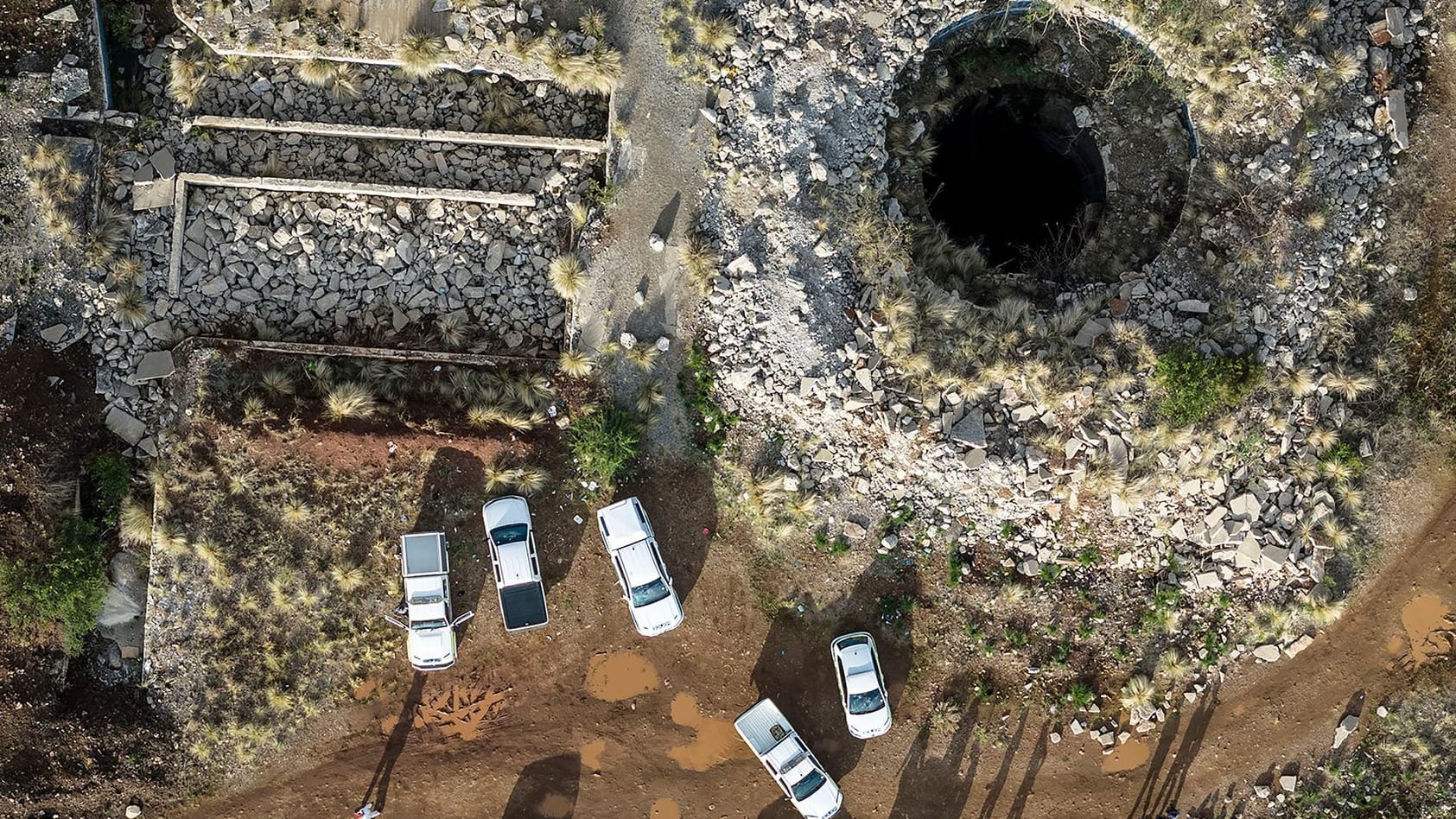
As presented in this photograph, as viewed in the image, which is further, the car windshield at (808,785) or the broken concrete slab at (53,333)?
the broken concrete slab at (53,333)

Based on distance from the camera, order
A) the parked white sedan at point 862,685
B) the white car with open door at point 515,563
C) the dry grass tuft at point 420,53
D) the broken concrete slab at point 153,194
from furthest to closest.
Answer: the broken concrete slab at point 153,194 < the dry grass tuft at point 420,53 < the parked white sedan at point 862,685 < the white car with open door at point 515,563

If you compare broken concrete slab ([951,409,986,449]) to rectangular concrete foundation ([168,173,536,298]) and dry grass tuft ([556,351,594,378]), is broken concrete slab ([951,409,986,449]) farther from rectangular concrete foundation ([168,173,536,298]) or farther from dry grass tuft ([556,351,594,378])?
rectangular concrete foundation ([168,173,536,298])

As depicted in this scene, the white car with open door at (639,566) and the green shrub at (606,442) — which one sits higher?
the green shrub at (606,442)

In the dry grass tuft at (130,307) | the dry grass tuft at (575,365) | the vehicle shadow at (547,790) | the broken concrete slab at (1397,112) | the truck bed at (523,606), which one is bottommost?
the vehicle shadow at (547,790)

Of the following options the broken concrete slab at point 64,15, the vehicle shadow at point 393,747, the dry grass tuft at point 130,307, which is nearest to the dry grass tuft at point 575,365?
the vehicle shadow at point 393,747

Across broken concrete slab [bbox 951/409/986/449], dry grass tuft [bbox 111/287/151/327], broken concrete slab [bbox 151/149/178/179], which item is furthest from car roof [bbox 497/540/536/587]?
broken concrete slab [bbox 151/149/178/179]

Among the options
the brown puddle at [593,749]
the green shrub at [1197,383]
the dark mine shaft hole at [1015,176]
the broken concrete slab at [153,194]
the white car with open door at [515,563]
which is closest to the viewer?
the green shrub at [1197,383]

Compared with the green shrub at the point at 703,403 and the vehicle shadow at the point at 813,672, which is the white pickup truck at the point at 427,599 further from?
the vehicle shadow at the point at 813,672
